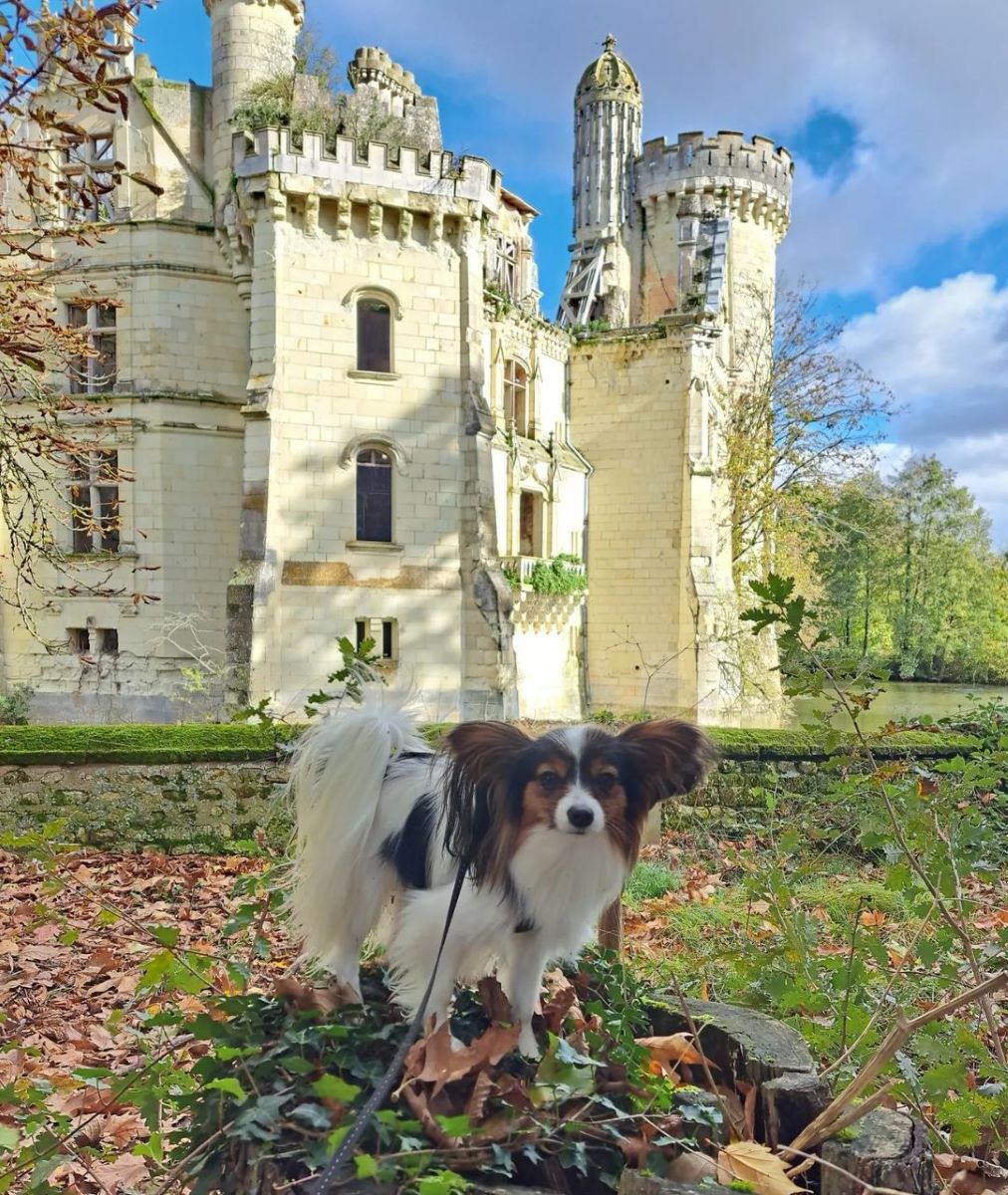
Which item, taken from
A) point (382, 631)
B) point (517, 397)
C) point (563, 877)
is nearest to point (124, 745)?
point (382, 631)

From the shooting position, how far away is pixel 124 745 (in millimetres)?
9375

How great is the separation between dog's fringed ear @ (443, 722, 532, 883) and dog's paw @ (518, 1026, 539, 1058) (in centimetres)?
46

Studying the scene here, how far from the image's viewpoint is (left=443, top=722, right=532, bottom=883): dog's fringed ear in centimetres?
224

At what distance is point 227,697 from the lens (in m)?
15.3

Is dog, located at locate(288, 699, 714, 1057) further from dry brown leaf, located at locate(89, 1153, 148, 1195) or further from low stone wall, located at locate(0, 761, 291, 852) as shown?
low stone wall, located at locate(0, 761, 291, 852)

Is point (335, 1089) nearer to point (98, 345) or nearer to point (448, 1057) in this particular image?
point (448, 1057)

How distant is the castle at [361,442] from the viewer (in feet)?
51.5

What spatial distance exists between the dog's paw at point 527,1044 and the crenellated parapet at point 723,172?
94.0 feet

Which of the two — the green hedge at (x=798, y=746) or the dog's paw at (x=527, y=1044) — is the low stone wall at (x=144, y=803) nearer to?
the green hedge at (x=798, y=746)

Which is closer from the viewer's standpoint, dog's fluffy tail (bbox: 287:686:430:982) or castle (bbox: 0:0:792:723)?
dog's fluffy tail (bbox: 287:686:430:982)

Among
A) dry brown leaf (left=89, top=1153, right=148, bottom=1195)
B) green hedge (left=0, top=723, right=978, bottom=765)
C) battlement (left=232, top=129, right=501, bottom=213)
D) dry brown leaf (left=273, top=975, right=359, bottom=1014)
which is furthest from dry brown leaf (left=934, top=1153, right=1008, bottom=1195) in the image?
battlement (left=232, top=129, right=501, bottom=213)

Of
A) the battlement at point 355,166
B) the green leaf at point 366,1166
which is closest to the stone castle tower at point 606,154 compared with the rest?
the battlement at point 355,166

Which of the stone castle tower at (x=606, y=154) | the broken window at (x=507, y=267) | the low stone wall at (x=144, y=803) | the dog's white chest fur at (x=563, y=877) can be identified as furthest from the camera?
Result: the stone castle tower at (x=606, y=154)

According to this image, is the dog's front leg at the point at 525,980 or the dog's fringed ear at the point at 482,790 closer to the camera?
the dog's fringed ear at the point at 482,790
